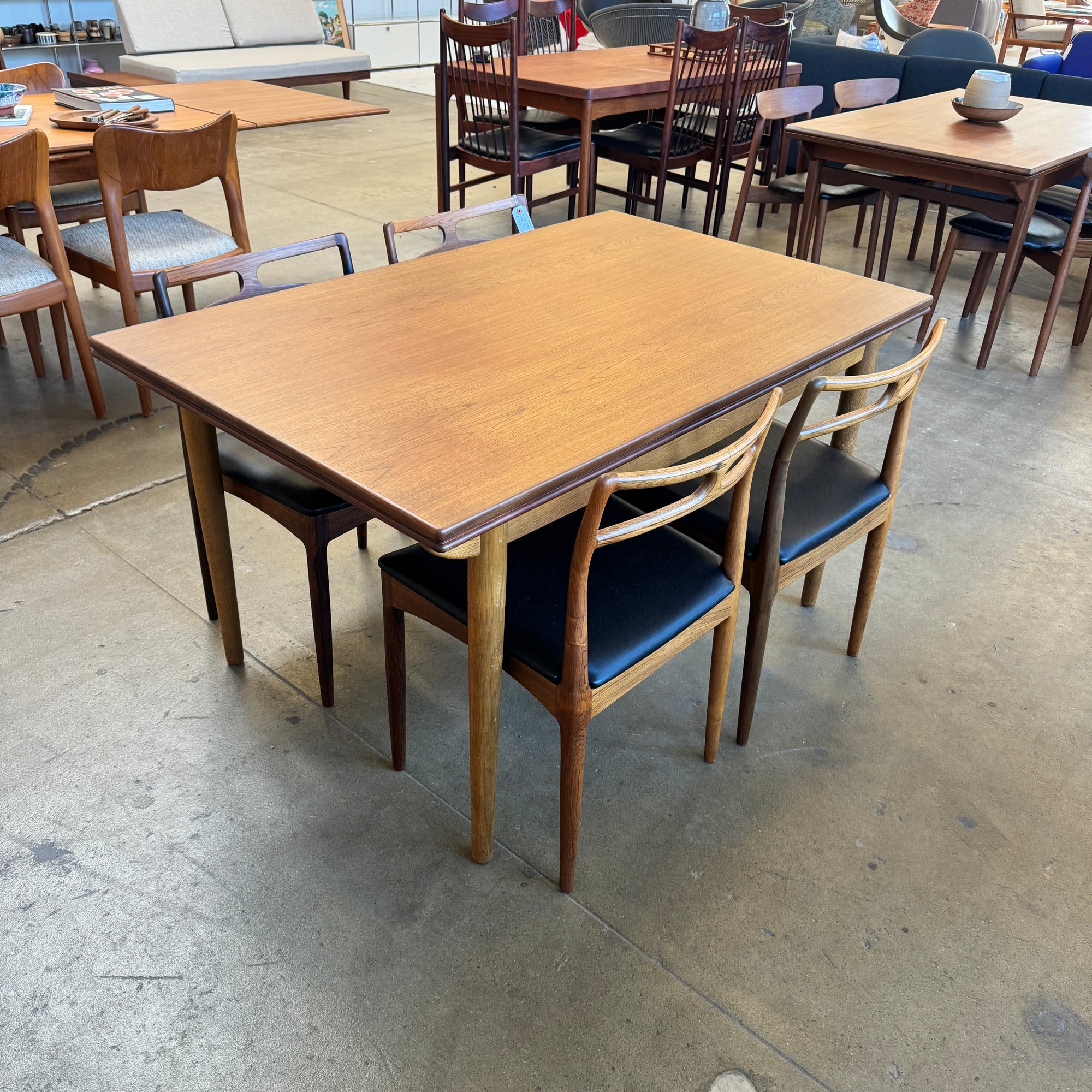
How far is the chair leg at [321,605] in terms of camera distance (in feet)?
5.46

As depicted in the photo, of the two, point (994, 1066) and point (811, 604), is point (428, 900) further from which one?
point (811, 604)

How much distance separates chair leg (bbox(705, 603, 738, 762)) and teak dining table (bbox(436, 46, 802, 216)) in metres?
2.68

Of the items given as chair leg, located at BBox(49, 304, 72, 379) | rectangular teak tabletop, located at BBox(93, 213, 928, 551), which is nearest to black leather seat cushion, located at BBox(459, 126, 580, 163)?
chair leg, located at BBox(49, 304, 72, 379)

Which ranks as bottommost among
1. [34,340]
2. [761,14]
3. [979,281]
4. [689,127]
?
[34,340]

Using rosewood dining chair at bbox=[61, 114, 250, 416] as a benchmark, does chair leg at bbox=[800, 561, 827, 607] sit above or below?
below

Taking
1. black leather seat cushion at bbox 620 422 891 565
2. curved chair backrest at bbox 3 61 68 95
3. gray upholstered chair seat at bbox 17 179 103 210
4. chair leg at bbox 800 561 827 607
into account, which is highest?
curved chair backrest at bbox 3 61 68 95

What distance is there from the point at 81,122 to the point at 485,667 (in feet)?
7.99

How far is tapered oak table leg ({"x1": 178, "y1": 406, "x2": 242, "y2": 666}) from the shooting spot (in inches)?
65.8

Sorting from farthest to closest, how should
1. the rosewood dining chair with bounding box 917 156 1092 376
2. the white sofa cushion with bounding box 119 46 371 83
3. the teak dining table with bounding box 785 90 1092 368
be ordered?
the white sofa cushion with bounding box 119 46 371 83, the rosewood dining chair with bounding box 917 156 1092 376, the teak dining table with bounding box 785 90 1092 368

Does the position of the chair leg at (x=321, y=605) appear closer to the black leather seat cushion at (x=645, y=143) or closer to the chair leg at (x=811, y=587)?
the chair leg at (x=811, y=587)

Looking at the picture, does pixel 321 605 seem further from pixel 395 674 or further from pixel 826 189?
pixel 826 189

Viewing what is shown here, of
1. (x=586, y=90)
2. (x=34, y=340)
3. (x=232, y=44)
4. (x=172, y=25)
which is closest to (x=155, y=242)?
(x=34, y=340)

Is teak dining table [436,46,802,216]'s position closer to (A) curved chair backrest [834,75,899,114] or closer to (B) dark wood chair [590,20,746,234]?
(B) dark wood chair [590,20,746,234]

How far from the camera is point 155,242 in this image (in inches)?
111
